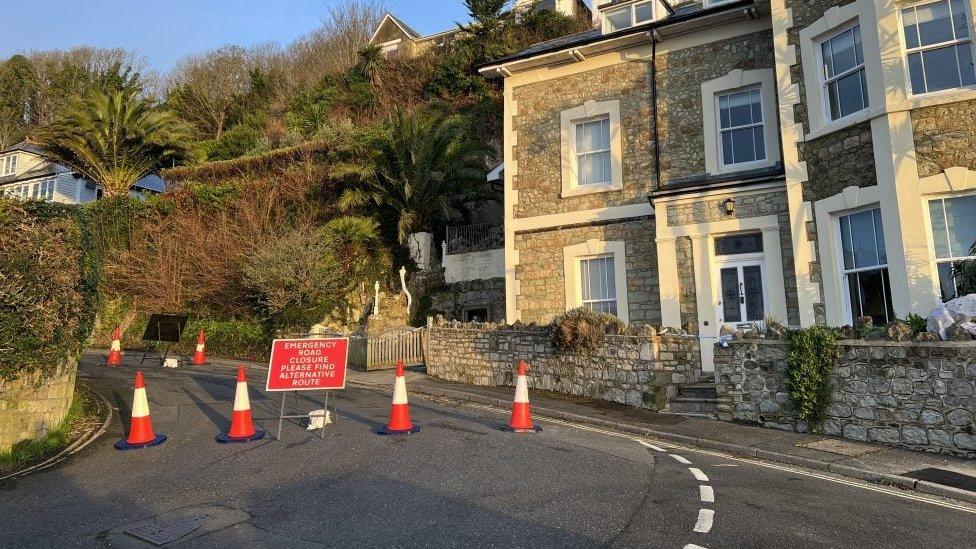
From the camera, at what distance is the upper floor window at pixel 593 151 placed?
15.2 metres

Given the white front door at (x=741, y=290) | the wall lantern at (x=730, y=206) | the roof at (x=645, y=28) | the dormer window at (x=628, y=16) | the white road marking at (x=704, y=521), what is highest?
the dormer window at (x=628, y=16)

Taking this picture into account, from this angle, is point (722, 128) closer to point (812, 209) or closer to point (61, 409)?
point (812, 209)

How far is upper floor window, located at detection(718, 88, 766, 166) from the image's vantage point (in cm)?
1344

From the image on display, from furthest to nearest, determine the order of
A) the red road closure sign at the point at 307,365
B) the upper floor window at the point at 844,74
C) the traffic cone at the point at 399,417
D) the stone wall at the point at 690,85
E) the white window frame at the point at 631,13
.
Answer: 1. the white window frame at the point at 631,13
2. the stone wall at the point at 690,85
3. the upper floor window at the point at 844,74
4. the red road closure sign at the point at 307,365
5. the traffic cone at the point at 399,417

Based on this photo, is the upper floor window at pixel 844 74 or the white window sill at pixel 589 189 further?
the white window sill at pixel 589 189

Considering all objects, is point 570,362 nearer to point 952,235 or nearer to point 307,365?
point 307,365

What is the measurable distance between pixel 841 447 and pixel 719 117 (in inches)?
342

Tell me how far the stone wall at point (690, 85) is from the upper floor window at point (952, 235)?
196 inches

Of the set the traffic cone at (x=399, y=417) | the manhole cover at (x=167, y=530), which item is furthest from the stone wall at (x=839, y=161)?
the manhole cover at (x=167, y=530)

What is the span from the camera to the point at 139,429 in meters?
7.47

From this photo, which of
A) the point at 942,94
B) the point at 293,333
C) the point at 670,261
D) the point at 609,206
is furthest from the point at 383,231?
the point at 942,94

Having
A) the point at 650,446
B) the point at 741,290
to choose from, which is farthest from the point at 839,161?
the point at 650,446

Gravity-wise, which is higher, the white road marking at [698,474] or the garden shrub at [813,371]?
the garden shrub at [813,371]

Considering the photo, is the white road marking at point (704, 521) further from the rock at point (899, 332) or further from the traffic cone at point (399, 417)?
the rock at point (899, 332)
